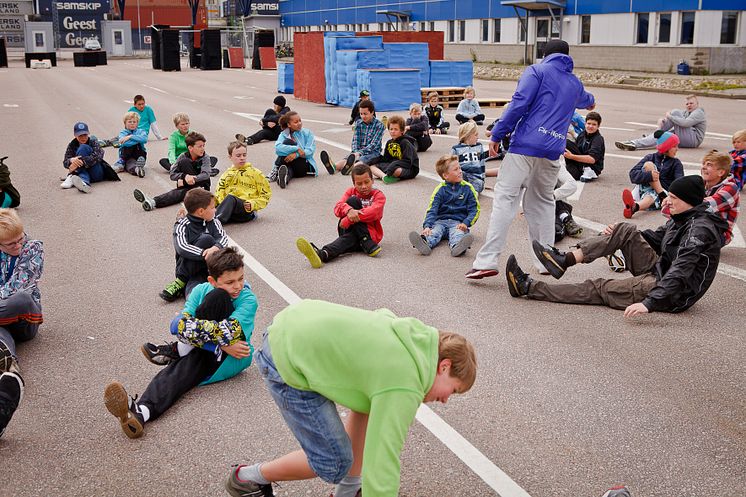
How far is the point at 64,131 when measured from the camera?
22891 millimetres

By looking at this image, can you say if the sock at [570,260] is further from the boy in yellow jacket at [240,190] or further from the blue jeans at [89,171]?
the blue jeans at [89,171]

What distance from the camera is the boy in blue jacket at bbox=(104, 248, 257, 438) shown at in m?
5.80

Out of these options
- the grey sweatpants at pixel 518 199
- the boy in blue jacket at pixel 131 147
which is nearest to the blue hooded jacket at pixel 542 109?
the grey sweatpants at pixel 518 199

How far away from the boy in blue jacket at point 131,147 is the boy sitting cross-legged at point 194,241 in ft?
26.5

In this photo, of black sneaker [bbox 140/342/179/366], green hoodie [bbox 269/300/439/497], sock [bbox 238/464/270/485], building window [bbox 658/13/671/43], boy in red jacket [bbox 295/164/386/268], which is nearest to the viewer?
green hoodie [bbox 269/300/439/497]

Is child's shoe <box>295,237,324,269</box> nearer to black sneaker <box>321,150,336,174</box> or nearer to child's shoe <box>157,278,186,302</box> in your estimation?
child's shoe <box>157,278,186,302</box>

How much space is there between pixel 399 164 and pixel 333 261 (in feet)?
17.5

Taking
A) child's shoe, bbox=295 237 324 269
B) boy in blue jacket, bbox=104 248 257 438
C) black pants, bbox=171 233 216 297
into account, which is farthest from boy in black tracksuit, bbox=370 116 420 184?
boy in blue jacket, bbox=104 248 257 438

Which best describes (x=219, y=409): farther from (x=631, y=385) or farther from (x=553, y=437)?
(x=631, y=385)

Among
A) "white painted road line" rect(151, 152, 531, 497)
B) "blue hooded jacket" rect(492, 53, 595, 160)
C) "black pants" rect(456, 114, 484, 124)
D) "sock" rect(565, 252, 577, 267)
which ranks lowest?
"white painted road line" rect(151, 152, 531, 497)

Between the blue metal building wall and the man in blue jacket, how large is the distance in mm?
37913

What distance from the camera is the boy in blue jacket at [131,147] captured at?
1584 centimetres

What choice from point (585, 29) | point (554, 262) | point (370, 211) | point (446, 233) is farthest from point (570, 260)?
point (585, 29)

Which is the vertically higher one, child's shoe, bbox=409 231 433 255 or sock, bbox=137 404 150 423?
child's shoe, bbox=409 231 433 255
